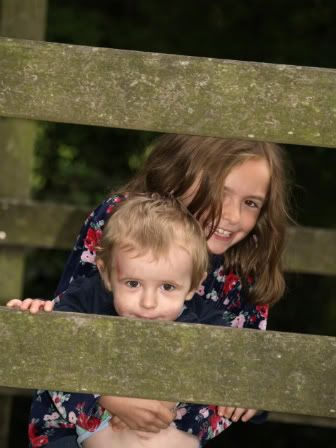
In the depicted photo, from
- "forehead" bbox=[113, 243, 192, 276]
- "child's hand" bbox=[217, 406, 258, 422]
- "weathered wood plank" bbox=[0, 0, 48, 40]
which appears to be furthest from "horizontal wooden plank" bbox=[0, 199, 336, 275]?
"forehead" bbox=[113, 243, 192, 276]

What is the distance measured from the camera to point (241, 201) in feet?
9.64

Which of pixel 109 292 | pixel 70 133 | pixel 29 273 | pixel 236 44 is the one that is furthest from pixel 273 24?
pixel 109 292

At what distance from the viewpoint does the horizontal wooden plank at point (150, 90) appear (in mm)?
1911

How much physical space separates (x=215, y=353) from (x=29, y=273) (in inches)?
181

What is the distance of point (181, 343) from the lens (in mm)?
1906

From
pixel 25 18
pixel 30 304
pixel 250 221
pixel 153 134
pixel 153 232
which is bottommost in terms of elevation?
pixel 30 304

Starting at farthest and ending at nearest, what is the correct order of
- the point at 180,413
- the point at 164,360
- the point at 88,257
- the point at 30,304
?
1. the point at 88,257
2. the point at 180,413
3. the point at 30,304
4. the point at 164,360

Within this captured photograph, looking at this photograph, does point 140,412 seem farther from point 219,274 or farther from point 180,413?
point 219,274

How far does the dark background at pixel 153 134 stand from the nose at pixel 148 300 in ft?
11.2

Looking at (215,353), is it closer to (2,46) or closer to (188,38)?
(2,46)

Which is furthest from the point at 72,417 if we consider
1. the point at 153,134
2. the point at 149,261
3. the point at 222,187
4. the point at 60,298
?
the point at 153,134

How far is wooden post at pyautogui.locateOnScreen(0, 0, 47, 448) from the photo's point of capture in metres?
3.91

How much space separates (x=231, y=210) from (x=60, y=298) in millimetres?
550

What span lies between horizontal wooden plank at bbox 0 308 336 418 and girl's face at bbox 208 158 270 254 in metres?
1.00
